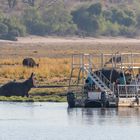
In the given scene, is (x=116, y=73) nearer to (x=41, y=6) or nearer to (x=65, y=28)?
(x=65, y=28)

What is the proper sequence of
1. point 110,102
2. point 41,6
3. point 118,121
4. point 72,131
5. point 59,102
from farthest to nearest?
point 41,6 < point 59,102 < point 110,102 < point 118,121 < point 72,131

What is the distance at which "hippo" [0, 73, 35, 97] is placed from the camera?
175 ft

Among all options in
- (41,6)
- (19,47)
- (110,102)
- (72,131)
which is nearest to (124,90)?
(110,102)

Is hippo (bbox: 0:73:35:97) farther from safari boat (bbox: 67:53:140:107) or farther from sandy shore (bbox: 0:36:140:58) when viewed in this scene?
sandy shore (bbox: 0:36:140:58)

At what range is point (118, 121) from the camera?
4188cm

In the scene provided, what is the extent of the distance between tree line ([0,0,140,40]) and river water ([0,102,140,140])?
5896 centimetres

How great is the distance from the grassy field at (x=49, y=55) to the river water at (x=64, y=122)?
5293 mm

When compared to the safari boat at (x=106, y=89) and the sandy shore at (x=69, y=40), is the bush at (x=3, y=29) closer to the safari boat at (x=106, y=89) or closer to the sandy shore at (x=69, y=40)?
the sandy shore at (x=69, y=40)

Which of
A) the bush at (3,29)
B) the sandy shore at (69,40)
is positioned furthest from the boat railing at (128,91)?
the bush at (3,29)

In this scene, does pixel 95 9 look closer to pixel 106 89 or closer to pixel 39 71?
pixel 39 71

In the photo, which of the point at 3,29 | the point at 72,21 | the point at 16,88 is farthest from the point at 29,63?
the point at 72,21

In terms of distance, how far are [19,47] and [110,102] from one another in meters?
49.0

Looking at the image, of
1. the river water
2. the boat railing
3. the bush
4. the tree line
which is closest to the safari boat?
the boat railing

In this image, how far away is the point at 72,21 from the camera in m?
119
